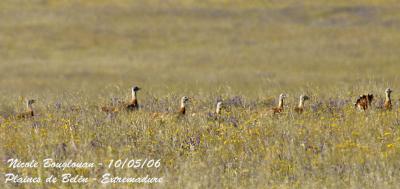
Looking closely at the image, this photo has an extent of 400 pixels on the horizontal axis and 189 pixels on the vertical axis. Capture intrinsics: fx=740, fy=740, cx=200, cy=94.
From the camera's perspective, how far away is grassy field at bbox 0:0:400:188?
30.5 ft

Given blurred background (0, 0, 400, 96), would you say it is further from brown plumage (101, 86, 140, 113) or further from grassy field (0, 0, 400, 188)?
brown plumage (101, 86, 140, 113)

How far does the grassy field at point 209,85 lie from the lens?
366 inches

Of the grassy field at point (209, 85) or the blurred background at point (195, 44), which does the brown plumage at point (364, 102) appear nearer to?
the grassy field at point (209, 85)

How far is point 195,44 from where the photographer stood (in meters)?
43.7

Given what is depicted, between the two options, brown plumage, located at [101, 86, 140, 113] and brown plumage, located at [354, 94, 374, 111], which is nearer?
brown plumage, located at [354, 94, 374, 111]

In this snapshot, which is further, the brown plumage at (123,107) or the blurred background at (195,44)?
the blurred background at (195,44)

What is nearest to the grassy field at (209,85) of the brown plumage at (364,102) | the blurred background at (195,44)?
the blurred background at (195,44)

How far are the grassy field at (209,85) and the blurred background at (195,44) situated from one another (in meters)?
0.10

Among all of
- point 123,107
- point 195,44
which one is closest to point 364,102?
point 123,107

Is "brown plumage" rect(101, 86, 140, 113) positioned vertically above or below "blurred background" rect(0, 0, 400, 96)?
below

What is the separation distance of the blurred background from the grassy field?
10cm

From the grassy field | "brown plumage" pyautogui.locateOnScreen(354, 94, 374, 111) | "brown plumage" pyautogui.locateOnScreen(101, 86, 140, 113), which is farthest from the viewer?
"brown plumage" pyautogui.locateOnScreen(101, 86, 140, 113)

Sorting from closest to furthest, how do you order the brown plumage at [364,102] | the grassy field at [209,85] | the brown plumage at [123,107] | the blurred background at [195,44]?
the grassy field at [209,85] → the brown plumage at [364,102] → the brown plumage at [123,107] → the blurred background at [195,44]

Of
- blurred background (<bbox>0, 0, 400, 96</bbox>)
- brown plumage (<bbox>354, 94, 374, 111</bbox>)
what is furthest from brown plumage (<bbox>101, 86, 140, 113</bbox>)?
blurred background (<bbox>0, 0, 400, 96</bbox>)
